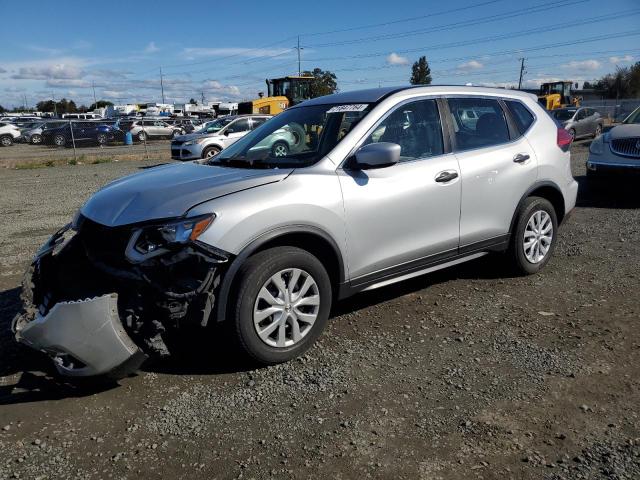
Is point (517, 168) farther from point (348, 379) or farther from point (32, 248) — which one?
point (32, 248)

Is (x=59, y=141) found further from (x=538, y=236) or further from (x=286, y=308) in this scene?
(x=286, y=308)

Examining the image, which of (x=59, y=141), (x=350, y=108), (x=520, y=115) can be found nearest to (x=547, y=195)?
(x=520, y=115)

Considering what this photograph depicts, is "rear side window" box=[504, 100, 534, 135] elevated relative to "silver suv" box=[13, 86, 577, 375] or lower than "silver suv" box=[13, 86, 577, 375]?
elevated

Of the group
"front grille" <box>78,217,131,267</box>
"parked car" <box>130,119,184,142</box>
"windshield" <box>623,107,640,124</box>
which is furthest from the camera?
"parked car" <box>130,119,184,142</box>

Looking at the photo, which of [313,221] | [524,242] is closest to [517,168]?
[524,242]

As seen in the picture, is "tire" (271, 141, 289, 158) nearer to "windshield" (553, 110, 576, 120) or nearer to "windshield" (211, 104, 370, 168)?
"windshield" (211, 104, 370, 168)

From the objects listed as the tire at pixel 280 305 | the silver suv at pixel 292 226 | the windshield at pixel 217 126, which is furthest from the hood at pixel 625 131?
the windshield at pixel 217 126

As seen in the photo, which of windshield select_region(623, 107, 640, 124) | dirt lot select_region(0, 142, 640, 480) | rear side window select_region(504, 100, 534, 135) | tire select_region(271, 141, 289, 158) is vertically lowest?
dirt lot select_region(0, 142, 640, 480)

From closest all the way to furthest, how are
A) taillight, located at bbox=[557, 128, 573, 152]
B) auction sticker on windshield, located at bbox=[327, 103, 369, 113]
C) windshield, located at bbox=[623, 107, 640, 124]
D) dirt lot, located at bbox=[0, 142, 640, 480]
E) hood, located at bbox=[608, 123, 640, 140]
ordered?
dirt lot, located at bbox=[0, 142, 640, 480] → auction sticker on windshield, located at bbox=[327, 103, 369, 113] → taillight, located at bbox=[557, 128, 573, 152] → hood, located at bbox=[608, 123, 640, 140] → windshield, located at bbox=[623, 107, 640, 124]

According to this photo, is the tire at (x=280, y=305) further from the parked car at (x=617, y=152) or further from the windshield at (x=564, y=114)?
the windshield at (x=564, y=114)

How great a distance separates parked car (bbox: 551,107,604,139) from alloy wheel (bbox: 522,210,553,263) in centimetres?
1828

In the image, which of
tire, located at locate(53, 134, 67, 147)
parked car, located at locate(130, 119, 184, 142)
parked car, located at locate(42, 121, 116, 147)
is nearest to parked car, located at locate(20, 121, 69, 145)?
parked car, located at locate(42, 121, 116, 147)

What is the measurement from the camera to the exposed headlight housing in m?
3.08

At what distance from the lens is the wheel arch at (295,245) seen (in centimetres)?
318
